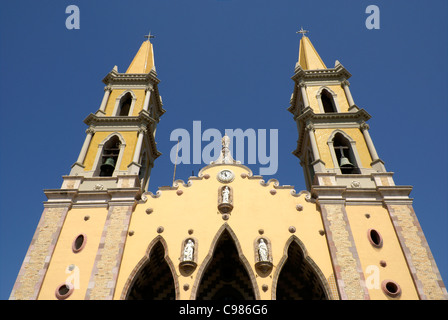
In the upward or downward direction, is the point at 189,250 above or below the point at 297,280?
above

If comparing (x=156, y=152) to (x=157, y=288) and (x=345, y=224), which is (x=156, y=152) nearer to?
(x=157, y=288)

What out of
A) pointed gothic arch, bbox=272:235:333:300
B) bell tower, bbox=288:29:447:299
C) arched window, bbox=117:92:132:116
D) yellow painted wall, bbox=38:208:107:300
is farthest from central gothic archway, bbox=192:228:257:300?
arched window, bbox=117:92:132:116

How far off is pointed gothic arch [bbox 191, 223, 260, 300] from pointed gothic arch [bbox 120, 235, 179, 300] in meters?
1.68

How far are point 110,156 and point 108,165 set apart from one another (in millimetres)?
942

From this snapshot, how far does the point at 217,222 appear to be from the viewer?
58.3 ft

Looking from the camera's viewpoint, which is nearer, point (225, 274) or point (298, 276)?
point (298, 276)

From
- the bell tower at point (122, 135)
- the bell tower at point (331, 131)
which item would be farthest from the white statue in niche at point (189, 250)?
the bell tower at point (331, 131)

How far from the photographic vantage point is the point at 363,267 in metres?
16.0

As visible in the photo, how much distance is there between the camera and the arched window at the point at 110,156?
21.2m

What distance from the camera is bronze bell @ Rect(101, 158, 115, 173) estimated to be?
2100 centimetres

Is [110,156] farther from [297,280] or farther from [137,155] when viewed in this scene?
[297,280]

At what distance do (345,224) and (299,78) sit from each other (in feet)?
40.5

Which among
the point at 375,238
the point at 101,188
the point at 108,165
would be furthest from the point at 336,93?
the point at 101,188

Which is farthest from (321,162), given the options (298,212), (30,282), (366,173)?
(30,282)
